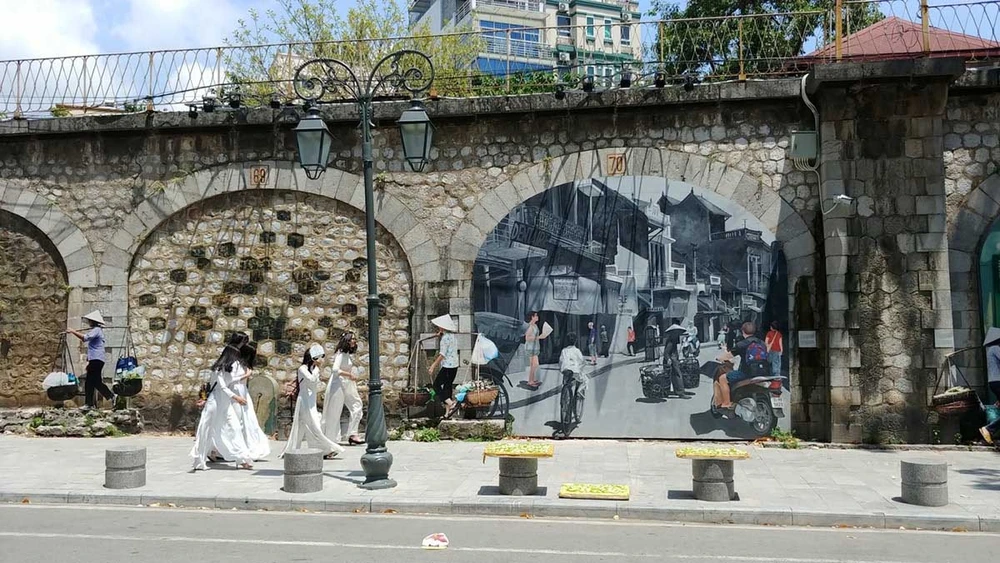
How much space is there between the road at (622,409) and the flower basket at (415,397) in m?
1.27

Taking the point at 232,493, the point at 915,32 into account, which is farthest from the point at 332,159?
the point at 915,32

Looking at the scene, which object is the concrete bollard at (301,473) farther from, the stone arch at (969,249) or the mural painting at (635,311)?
the stone arch at (969,249)

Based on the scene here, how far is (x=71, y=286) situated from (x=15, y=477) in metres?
4.81

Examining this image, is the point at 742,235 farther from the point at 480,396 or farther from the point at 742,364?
the point at 480,396

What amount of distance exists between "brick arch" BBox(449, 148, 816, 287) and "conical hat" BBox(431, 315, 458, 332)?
26.2 inches

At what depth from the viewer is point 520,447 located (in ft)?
30.8

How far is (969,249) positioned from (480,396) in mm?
7141

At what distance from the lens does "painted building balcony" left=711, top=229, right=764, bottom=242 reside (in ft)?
43.4

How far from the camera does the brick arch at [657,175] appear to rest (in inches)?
517

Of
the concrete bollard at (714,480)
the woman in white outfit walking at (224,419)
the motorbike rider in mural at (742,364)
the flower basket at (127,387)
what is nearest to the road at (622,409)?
the motorbike rider in mural at (742,364)

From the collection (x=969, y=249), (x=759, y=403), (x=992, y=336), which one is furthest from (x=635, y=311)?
(x=992, y=336)

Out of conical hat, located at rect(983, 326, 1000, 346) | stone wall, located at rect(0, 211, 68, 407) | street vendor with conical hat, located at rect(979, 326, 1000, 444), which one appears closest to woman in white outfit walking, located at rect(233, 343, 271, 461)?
stone wall, located at rect(0, 211, 68, 407)

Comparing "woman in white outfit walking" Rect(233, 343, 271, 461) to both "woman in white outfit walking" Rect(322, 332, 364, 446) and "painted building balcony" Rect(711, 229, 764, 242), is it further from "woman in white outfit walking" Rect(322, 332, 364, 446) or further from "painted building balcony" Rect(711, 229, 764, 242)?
"painted building balcony" Rect(711, 229, 764, 242)

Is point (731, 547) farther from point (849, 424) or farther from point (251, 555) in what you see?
point (849, 424)
